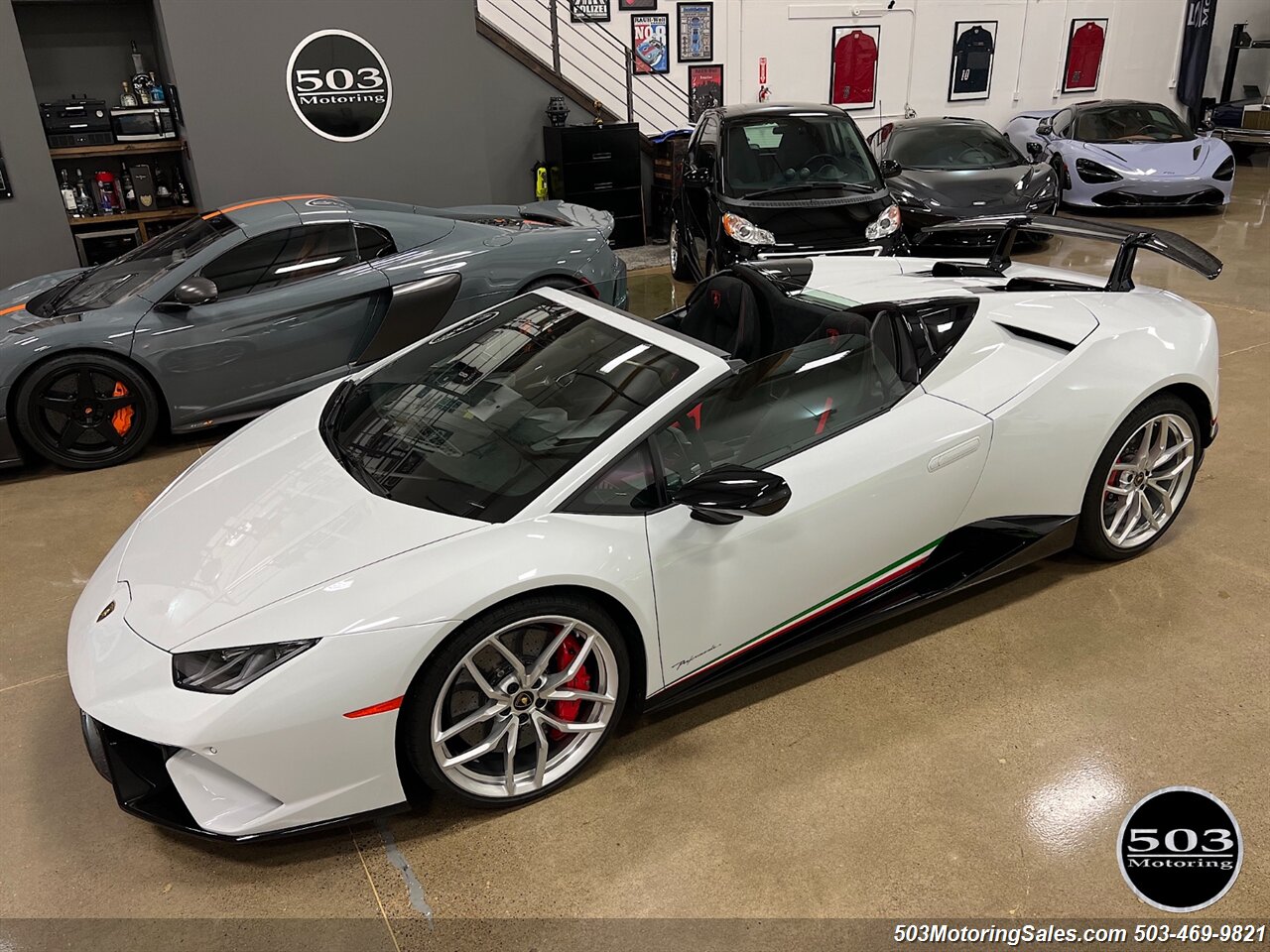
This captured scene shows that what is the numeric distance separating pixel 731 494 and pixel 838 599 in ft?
2.16

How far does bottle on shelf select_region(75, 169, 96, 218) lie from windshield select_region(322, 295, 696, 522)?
5772mm

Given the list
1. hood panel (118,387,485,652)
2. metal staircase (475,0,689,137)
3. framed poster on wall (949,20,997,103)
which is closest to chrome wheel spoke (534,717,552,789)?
hood panel (118,387,485,652)

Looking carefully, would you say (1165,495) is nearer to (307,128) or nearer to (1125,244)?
(1125,244)

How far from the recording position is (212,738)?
1.93m

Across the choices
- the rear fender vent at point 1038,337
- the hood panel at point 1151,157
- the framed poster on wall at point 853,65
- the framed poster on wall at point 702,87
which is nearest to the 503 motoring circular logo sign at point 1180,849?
the rear fender vent at point 1038,337

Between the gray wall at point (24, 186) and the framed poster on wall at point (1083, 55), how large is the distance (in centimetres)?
1272

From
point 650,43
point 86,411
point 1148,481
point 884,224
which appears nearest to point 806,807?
point 1148,481

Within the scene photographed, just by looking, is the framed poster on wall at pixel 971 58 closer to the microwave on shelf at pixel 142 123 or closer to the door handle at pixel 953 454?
the microwave on shelf at pixel 142 123

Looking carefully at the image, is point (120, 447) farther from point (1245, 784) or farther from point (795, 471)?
point (1245, 784)

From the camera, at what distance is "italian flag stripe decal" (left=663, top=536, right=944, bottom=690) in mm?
2500

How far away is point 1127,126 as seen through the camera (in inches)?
393

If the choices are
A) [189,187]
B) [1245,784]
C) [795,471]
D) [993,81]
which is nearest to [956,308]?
[795,471]

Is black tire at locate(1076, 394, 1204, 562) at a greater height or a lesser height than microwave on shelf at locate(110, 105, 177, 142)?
lesser

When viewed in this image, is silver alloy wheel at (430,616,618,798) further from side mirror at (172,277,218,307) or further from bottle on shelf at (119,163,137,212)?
bottle on shelf at (119,163,137,212)
